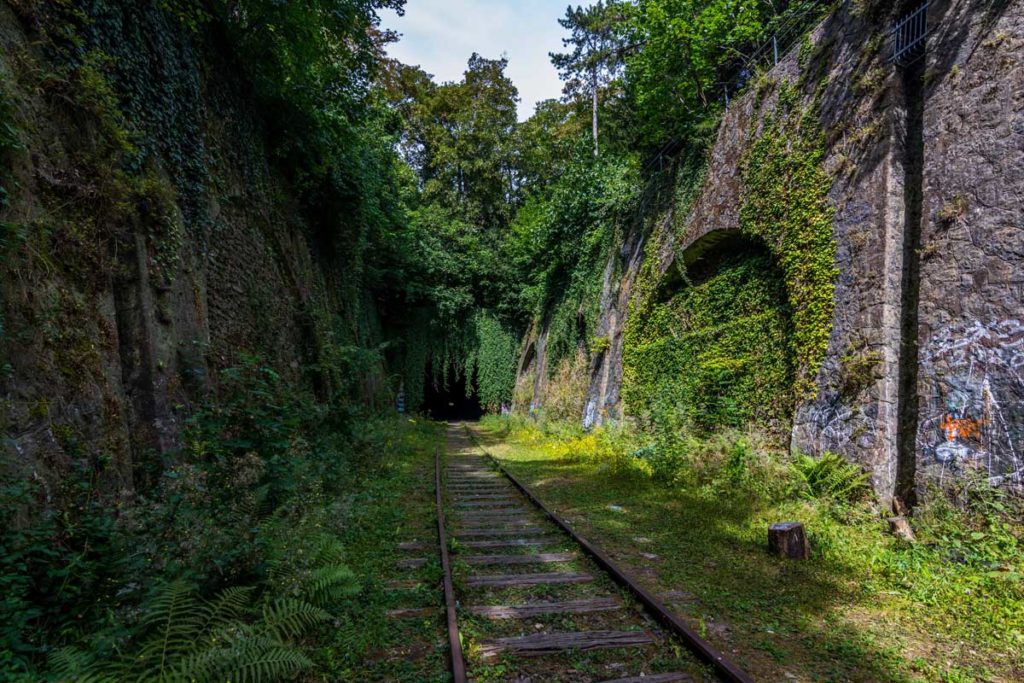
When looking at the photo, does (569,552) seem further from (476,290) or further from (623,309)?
(476,290)

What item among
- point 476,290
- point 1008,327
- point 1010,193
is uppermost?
point 476,290

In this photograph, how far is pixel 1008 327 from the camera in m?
4.79

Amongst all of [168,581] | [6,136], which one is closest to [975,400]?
[168,581]

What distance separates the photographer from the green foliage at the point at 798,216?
7.02 metres

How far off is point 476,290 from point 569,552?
824 inches

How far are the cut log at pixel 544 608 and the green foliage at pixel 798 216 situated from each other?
4988 mm

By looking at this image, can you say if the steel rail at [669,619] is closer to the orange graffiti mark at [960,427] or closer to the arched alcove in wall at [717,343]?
the orange graffiti mark at [960,427]

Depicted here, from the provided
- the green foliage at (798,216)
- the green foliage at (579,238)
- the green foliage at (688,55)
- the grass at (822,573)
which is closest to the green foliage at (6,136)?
the grass at (822,573)

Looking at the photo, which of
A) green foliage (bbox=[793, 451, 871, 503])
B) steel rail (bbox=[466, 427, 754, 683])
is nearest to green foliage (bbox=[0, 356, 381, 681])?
steel rail (bbox=[466, 427, 754, 683])

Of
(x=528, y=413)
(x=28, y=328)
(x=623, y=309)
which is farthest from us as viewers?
(x=528, y=413)

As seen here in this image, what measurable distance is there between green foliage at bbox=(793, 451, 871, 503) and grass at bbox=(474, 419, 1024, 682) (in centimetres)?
8

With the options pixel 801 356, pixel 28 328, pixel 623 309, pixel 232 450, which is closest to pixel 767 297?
pixel 801 356

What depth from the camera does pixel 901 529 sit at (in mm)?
5121

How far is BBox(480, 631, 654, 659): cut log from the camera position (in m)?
3.21
